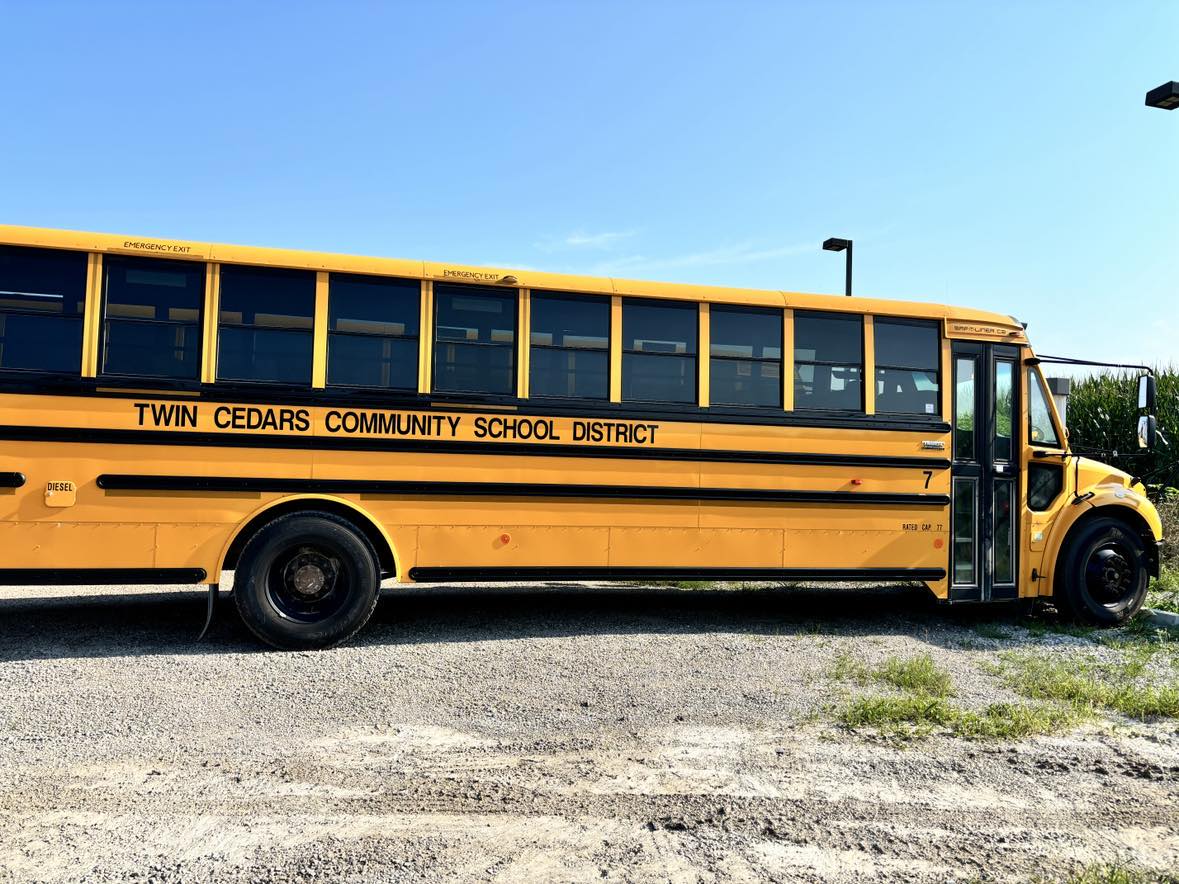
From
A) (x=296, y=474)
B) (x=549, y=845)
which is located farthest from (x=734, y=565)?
(x=549, y=845)

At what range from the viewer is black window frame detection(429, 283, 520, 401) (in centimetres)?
594

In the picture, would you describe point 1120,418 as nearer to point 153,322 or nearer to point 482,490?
point 482,490

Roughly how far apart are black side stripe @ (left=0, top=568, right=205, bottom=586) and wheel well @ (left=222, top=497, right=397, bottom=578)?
25 cm

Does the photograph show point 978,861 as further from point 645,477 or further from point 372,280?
point 372,280

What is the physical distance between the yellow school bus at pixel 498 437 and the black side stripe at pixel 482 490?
0.05 feet

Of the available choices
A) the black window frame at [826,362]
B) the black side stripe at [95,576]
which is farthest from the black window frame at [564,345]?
the black side stripe at [95,576]

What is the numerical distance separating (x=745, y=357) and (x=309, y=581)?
11.4 ft

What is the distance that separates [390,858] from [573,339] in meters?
3.97

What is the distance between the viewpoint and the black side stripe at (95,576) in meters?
5.37

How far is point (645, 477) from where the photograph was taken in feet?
20.4

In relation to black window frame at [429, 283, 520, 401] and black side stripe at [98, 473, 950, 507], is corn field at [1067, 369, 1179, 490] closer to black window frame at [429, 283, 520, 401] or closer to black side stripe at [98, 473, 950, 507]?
black side stripe at [98, 473, 950, 507]

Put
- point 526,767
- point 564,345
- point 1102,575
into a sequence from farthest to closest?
point 1102,575
point 564,345
point 526,767

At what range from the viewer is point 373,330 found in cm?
587

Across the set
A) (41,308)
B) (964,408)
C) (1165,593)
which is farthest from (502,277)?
(1165,593)
